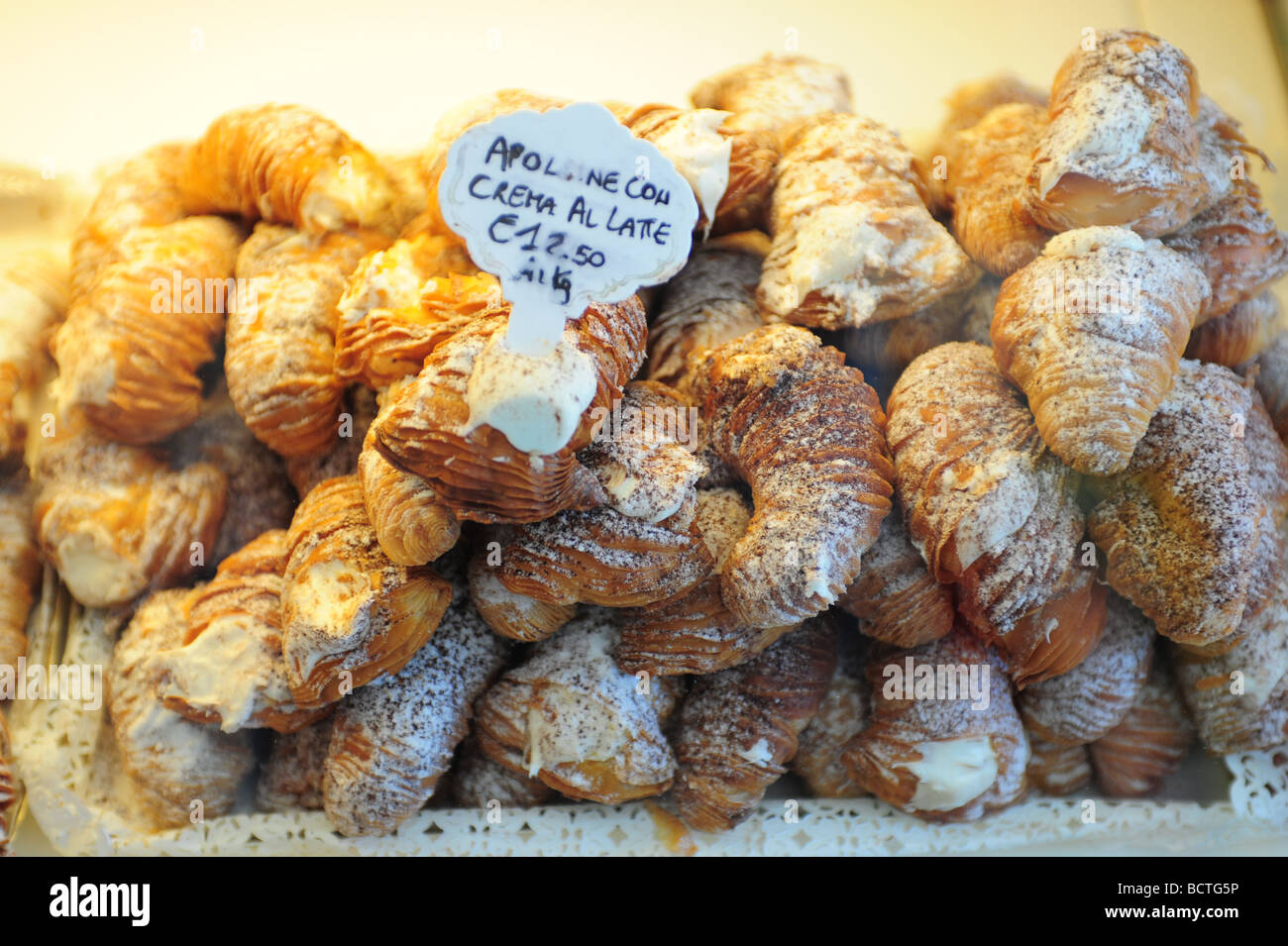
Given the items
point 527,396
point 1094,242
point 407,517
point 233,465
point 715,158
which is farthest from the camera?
point 233,465

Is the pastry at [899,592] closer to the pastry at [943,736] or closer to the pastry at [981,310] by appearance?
the pastry at [943,736]

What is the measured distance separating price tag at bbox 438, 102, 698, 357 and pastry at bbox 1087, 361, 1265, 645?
0.66 metres

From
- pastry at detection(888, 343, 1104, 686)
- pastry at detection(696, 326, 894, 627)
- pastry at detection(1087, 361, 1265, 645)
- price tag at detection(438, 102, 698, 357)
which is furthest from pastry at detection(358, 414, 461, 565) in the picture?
pastry at detection(1087, 361, 1265, 645)

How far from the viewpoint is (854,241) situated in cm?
124

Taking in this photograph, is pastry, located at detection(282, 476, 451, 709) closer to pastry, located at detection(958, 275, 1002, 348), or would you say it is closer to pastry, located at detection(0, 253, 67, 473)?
pastry, located at detection(0, 253, 67, 473)

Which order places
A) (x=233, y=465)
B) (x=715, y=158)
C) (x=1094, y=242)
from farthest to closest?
(x=233, y=465)
(x=715, y=158)
(x=1094, y=242)

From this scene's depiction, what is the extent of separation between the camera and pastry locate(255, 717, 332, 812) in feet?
4.36

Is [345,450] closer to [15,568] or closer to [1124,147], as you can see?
[15,568]

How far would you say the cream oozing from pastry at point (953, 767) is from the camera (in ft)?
4.06

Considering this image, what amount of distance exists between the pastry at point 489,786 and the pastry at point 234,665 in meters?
0.22

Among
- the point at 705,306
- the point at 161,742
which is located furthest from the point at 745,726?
the point at 161,742

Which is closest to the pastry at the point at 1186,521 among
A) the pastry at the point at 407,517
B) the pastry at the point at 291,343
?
the pastry at the point at 407,517

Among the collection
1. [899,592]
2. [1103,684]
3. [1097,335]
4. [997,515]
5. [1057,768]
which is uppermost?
[1097,335]

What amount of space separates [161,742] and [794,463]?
915 mm
